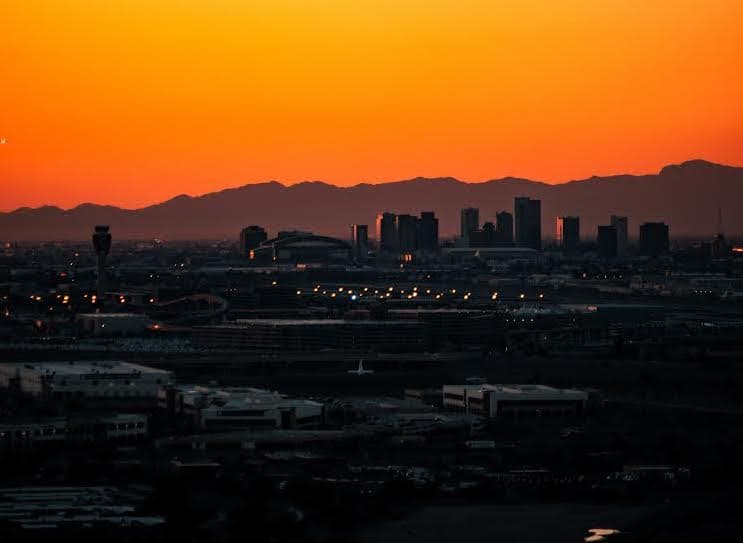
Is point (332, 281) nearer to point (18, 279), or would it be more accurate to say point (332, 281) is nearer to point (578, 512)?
point (18, 279)

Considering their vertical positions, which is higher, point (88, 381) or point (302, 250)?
point (302, 250)

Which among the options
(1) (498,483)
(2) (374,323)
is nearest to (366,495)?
(1) (498,483)

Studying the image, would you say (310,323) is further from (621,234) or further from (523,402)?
(621,234)

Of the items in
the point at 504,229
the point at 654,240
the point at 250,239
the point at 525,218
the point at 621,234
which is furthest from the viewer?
the point at 525,218

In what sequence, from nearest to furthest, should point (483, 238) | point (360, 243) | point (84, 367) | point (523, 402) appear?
point (523, 402) < point (84, 367) < point (360, 243) < point (483, 238)

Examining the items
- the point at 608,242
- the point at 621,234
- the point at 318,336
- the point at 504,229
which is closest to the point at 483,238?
the point at 504,229

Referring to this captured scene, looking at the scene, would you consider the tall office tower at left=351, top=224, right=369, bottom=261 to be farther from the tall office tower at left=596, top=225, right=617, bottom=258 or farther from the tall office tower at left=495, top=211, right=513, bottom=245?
the tall office tower at left=596, top=225, right=617, bottom=258

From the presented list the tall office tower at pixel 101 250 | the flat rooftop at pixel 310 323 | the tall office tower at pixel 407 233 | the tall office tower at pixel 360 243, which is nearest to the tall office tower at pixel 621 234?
the tall office tower at pixel 407 233

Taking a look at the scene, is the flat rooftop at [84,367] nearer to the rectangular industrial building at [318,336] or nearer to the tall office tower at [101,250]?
the rectangular industrial building at [318,336]
